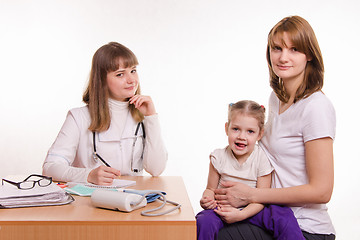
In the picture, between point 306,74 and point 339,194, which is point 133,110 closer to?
point 306,74

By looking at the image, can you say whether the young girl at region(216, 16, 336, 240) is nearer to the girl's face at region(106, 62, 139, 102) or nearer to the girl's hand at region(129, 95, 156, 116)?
the girl's hand at region(129, 95, 156, 116)

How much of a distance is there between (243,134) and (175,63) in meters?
2.64

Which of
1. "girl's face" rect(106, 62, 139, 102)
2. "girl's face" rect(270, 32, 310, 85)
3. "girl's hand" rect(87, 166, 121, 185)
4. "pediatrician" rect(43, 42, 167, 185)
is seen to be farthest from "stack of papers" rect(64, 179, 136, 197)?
"girl's face" rect(270, 32, 310, 85)

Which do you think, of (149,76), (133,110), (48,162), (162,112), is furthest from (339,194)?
(48,162)

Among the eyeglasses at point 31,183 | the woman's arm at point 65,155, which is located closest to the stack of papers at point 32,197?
the eyeglasses at point 31,183

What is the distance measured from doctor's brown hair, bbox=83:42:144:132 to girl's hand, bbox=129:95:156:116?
76 millimetres

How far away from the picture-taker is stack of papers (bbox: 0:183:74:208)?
1.54 metres

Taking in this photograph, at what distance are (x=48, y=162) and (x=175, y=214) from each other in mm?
953

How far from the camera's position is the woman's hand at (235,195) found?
6.01 feet

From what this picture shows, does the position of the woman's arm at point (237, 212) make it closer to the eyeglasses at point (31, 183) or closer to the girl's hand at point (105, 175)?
the girl's hand at point (105, 175)

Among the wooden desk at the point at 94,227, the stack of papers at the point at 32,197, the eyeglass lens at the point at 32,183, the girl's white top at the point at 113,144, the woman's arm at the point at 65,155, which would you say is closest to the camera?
the wooden desk at the point at 94,227

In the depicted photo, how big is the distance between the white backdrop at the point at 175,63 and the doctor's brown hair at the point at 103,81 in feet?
6.61

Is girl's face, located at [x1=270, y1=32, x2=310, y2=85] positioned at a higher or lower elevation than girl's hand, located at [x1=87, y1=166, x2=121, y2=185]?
higher

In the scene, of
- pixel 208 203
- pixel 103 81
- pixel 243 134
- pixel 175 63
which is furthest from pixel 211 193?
pixel 175 63
